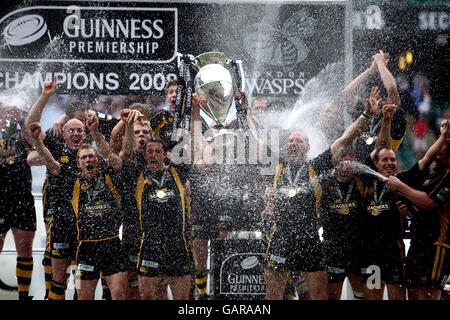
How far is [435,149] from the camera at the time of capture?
451cm

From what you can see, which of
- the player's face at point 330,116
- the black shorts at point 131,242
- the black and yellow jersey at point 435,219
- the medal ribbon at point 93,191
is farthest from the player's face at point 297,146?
the medal ribbon at point 93,191

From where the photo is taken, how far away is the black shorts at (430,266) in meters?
4.29

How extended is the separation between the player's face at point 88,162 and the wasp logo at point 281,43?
1.32 meters

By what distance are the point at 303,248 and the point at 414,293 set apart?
82 centimetres

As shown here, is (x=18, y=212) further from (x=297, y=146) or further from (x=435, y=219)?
(x=435, y=219)

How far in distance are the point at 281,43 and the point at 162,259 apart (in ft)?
5.67

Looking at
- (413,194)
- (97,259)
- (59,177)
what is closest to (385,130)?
(413,194)

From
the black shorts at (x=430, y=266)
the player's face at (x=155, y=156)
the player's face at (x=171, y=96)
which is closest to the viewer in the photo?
the black shorts at (x=430, y=266)

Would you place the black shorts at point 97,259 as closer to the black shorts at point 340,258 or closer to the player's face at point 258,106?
the player's face at point 258,106

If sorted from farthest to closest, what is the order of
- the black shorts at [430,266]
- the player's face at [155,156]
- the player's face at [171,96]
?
the player's face at [171,96], the player's face at [155,156], the black shorts at [430,266]

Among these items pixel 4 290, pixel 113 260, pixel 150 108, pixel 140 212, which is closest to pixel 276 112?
pixel 150 108
